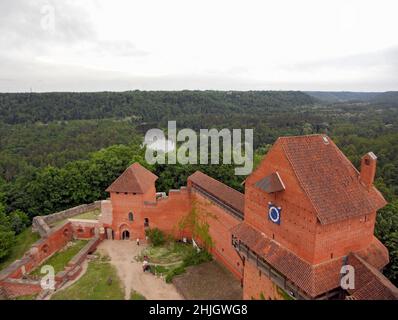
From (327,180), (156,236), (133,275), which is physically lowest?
(133,275)

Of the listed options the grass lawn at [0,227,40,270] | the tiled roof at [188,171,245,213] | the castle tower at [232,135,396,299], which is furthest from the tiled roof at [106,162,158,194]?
the castle tower at [232,135,396,299]

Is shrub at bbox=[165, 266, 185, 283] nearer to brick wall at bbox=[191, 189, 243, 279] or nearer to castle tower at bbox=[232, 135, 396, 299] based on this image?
brick wall at bbox=[191, 189, 243, 279]

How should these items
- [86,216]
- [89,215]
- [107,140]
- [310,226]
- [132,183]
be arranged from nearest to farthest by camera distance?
[310,226] → [132,183] → [86,216] → [89,215] → [107,140]

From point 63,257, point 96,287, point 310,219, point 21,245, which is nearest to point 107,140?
point 21,245

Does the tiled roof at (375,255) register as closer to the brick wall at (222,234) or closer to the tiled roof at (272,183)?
the tiled roof at (272,183)

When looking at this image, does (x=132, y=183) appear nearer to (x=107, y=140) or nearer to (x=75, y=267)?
(x=75, y=267)

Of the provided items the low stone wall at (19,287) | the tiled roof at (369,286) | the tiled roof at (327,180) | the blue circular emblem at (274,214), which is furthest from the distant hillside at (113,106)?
the tiled roof at (369,286)

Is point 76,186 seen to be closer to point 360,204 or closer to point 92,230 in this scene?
point 92,230
